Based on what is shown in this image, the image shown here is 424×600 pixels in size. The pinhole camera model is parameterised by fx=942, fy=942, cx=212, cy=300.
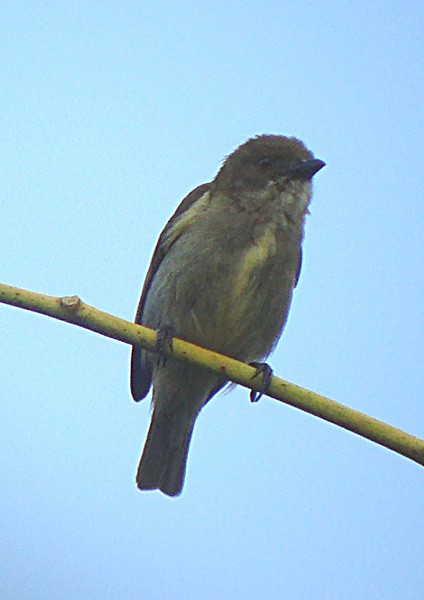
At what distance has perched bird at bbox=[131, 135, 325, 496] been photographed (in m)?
4.02

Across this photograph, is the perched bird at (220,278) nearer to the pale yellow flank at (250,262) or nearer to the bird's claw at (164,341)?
the pale yellow flank at (250,262)

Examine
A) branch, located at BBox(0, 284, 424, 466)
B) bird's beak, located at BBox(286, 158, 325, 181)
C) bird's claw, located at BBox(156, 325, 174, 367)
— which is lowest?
branch, located at BBox(0, 284, 424, 466)

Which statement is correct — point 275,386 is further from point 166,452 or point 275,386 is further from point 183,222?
point 166,452

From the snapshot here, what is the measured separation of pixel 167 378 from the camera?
4406mm

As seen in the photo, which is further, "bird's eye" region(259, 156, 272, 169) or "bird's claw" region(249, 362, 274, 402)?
"bird's eye" region(259, 156, 272, 169)

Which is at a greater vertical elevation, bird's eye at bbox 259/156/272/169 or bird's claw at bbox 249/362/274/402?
bird's eye at bbox 259/156/272/169

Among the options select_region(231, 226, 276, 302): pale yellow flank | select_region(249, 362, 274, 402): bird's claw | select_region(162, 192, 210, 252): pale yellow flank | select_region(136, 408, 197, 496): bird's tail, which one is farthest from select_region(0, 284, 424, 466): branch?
select_region(136, 408, 197, 496): bird's tail

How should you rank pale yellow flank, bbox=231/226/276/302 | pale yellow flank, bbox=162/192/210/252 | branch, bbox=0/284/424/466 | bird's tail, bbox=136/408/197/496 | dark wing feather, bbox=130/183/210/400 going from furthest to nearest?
dark wing feather, bbox=130/183/210/400 < bird's tail, bbox=136/408/197/496 < pale yellow flank, bbox=162/192/210/252 < pale yellow flank, bbox=231/226/276/302 < branch, bbox=0/284/424/466

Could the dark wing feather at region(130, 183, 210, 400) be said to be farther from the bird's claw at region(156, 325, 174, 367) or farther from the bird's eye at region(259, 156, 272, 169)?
the bird's claw at region(156, 325, 174, 367)

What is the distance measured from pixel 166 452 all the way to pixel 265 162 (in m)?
1.44

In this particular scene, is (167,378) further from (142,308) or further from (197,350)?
(197,350)

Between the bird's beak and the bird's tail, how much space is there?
48.4 inches

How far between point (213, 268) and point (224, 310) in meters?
0.19

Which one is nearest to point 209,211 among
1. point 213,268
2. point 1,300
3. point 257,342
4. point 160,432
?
point 213,268
